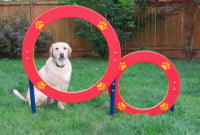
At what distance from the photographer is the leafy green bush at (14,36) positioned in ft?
27.4

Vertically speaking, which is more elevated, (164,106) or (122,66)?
(122,66)

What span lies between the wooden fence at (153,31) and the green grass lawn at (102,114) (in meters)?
3.36

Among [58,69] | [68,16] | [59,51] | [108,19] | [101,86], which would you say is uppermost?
[68,16]

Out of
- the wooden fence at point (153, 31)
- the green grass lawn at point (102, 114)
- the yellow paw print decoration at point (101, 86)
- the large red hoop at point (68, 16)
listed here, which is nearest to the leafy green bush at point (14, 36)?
the wooden fence at point (153, 31)

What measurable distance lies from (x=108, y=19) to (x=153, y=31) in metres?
1.78

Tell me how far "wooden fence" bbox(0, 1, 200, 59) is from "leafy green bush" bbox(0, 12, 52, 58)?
0.41 metres

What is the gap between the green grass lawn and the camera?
3.22 metres

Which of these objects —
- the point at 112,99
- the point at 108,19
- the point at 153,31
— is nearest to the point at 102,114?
the point at 112,99

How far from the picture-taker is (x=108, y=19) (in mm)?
8664

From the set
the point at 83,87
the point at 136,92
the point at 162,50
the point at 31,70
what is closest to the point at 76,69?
the point at 83,87

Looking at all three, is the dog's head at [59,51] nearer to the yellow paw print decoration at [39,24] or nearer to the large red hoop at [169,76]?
the yellow paw print decoration at [39,24]

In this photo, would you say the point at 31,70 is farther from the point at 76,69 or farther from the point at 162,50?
the point at 162,50

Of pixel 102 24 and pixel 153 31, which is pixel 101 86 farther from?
pixel 153 31

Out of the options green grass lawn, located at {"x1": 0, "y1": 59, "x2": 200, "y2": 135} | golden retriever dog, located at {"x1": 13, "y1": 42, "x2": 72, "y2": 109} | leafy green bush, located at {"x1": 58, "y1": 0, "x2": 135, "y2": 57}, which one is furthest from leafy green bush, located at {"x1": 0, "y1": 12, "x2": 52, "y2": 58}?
golden retriever dog, located at {"x1": 13, "y1": 42, "x2": 72, "y2": 109}
